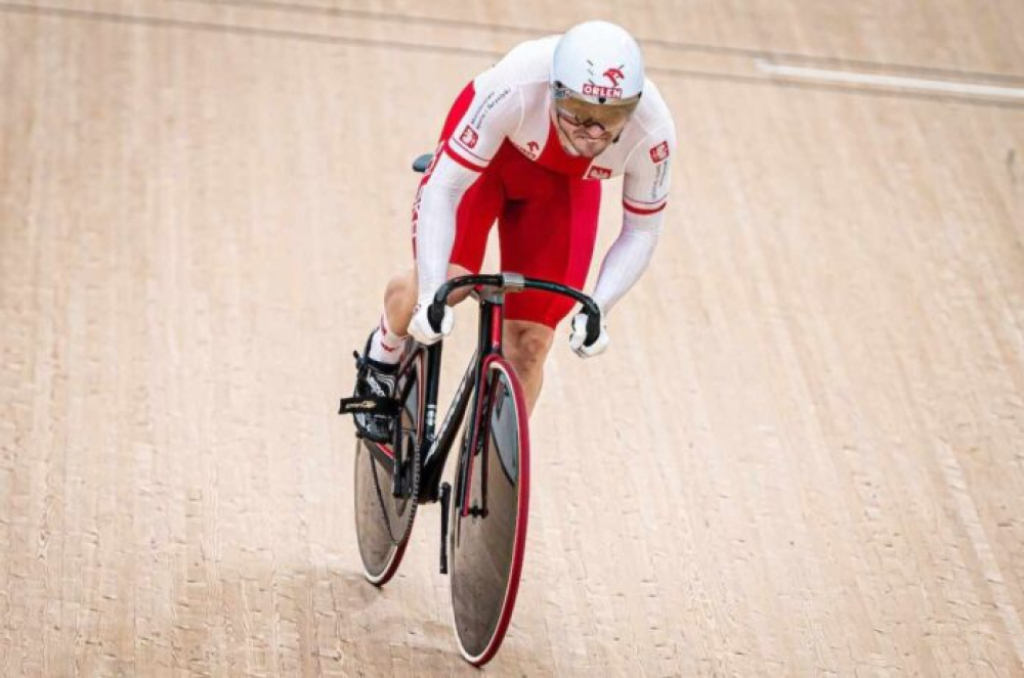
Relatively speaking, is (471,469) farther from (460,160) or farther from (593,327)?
(460,160)

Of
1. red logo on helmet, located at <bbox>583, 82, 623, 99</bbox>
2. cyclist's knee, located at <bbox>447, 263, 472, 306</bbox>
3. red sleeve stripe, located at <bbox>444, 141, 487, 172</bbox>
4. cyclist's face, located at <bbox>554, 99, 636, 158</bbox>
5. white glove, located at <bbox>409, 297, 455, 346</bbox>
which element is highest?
red logo on helmet, located at <bbox>583, 82, 623, 99</bbox>

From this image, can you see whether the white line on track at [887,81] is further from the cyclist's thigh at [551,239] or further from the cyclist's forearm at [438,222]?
the cyclist's forearm at [438,222]

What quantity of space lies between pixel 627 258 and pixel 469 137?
369 mm

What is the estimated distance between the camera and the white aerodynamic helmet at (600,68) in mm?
2463

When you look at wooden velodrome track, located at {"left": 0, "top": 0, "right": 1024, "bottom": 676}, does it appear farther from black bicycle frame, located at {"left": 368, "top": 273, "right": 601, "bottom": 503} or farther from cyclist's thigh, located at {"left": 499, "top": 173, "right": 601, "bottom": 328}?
cyclist's thigh, located at {"left": 499, "top": 173, "right": 601, "bottom": 328}

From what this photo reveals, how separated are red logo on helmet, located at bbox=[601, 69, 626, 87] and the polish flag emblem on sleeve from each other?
1.07 ft

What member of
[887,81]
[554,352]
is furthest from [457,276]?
[887,81]

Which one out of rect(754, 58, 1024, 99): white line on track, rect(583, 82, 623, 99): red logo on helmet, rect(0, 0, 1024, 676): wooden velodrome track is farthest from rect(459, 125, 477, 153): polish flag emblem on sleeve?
rect(754, 58, 1024, 99): white line on track

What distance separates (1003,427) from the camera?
3.88 meters

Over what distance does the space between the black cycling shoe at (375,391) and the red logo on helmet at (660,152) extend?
0.78 meters

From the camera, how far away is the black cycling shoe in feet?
10.4

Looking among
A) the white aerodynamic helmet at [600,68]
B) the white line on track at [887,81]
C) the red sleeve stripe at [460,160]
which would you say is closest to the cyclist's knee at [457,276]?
the red sleeve stripe at [460,160]

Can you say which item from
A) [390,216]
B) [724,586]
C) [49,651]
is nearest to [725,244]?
[390,216]

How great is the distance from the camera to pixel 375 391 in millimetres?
3207
